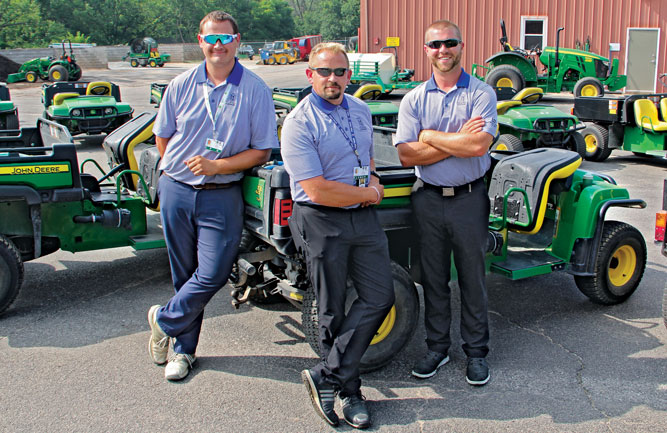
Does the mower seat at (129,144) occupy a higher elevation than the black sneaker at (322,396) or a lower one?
higher

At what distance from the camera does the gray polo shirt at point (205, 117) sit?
3711mm

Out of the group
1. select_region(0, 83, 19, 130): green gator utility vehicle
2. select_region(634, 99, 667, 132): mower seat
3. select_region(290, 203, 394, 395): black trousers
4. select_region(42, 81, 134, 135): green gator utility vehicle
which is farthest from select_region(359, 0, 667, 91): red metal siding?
select_region(290, 203, 394, 395): black trousers

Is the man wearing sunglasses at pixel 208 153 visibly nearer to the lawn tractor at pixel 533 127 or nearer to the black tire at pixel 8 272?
the black tire at pixel 8 272

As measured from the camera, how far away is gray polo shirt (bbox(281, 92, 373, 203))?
3264mm

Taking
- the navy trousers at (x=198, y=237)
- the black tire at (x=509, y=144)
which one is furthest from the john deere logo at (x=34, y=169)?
the black tire at (x=509, y=144)

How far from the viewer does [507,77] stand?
1953 centimetres

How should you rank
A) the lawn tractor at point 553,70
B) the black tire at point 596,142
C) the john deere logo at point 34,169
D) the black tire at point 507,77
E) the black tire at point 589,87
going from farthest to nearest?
the lawn tractor at point 553,70 < the black tire at point 507,77 < the black tire at point 589,87 < the black tire at point 596,142 < the john deere logo at point 34,169

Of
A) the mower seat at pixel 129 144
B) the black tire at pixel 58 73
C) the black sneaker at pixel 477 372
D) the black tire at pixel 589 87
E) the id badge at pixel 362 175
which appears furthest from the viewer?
the black tire at pixel 58 73

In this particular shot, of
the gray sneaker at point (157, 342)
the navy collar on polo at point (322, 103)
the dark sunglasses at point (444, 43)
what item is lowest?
Result: the gray sneaker at point (157, 342)

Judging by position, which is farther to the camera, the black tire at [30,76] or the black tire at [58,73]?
the black tire at [30,76]

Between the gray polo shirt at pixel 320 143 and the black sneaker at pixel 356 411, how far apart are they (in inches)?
40.2

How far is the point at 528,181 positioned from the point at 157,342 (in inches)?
103

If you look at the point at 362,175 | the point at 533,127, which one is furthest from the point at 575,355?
the point at 533,127

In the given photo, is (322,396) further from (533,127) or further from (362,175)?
(533,127)
